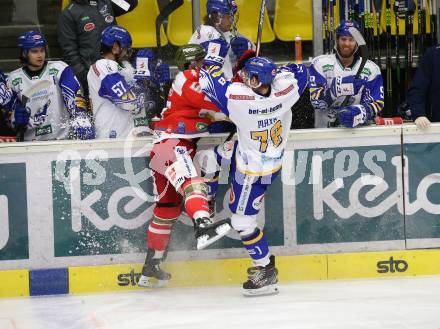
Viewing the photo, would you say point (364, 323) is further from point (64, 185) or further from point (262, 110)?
point (64, 185)

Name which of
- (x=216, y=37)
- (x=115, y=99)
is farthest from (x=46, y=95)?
(x=216, y=37)

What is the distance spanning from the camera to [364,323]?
5.18 meters

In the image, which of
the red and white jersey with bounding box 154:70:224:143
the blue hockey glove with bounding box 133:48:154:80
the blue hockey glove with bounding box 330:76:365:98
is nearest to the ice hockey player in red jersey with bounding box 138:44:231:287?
the red and white jersey with bounding box 154:70:224:143

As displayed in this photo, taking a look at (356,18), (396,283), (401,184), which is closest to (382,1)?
(356,18)

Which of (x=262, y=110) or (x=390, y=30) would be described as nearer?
(x=262, y=110)

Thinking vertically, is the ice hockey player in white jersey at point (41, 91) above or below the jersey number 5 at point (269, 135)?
above

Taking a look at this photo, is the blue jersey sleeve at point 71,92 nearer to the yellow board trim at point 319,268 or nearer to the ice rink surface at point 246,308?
the yellow board trim at point 319,268

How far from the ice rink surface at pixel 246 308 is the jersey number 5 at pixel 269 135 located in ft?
2.62

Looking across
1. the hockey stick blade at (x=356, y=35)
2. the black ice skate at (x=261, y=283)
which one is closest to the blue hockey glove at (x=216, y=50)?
the hockey stick blade at (x=356, y=35)

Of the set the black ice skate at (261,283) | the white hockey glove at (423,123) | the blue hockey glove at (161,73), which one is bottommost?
the black ice skate at (261,283)

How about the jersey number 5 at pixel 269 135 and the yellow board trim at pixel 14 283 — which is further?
the yellow board trim at pixel 14 283

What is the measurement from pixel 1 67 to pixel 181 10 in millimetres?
1331

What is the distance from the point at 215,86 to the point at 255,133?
32 cm

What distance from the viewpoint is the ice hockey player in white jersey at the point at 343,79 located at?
6566mm
